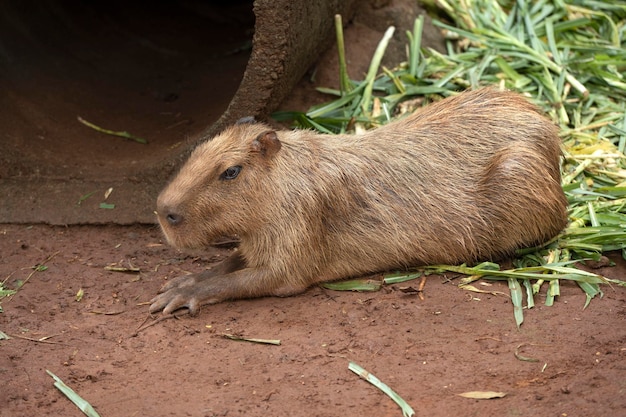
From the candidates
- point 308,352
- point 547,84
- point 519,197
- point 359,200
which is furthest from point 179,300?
point 547,84

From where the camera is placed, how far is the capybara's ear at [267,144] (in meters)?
4.53

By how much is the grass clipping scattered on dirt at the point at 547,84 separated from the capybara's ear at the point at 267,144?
94cm

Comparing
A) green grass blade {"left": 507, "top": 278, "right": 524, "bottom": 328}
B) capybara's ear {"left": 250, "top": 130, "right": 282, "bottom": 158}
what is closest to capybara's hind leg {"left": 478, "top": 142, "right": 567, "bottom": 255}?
green grass blade {"left": 507, "top": 278, "right": 524, "bottom": 328}

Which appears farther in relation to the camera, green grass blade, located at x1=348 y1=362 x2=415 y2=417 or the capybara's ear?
the capybara's ear

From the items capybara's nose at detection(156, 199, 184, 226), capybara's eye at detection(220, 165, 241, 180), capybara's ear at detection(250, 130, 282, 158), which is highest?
capybara's ear at detection(250, 130, 282, 158)

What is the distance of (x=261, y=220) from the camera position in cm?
456

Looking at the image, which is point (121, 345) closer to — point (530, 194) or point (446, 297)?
point (446, 297)

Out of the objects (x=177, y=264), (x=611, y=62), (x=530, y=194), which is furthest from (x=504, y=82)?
(x=177, y=264)

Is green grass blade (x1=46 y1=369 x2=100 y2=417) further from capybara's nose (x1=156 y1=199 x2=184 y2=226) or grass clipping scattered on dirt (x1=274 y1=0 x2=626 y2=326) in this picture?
grass clipping scattered on dirt (x1=274 y1=0 x2=626 y2=326)

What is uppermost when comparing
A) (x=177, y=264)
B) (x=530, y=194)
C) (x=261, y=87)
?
(x=261, y=87)

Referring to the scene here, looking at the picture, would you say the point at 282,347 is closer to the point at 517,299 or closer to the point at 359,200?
the point at 359,200

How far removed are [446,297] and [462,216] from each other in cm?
48

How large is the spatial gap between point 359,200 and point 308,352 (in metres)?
1.02

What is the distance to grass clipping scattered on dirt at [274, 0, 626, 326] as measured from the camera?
193 inches
